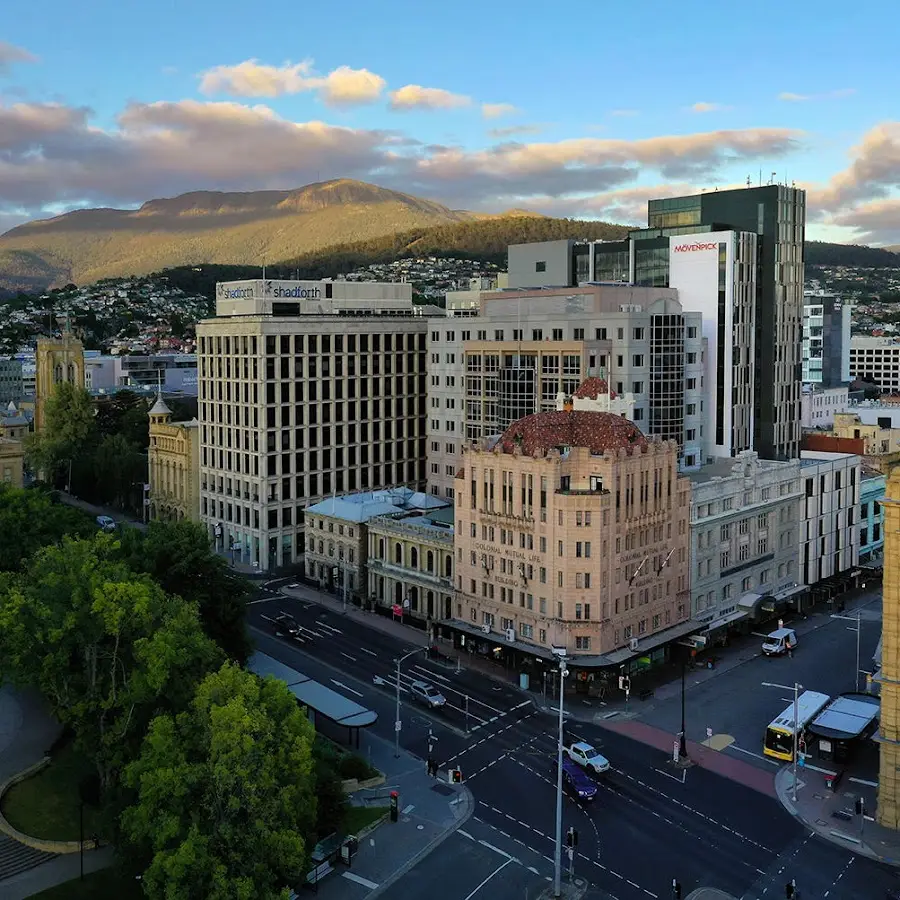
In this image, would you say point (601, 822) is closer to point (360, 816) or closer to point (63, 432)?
point (360, 816)

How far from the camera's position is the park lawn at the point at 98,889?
56656 mm

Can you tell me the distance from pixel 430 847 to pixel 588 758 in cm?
1501

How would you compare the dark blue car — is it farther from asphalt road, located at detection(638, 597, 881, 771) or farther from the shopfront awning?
the shopfront awning

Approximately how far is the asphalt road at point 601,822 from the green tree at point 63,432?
11269cm

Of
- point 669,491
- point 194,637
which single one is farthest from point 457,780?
point 669,491

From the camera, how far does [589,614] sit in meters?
88.1

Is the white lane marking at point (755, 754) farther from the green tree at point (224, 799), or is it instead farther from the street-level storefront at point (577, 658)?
the green tree at point (224, 799)

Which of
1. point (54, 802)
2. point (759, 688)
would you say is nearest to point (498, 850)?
point (54, 802)

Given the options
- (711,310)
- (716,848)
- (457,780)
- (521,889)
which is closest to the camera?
(521,889)

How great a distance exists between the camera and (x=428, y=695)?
275 feet

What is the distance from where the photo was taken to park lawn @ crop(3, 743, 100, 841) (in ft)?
208

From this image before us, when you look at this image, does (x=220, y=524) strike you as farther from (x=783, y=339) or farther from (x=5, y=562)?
(x=783, y=339)

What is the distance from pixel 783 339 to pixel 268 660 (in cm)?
8963

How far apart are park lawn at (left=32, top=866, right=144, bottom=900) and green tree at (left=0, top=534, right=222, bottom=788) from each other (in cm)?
617
